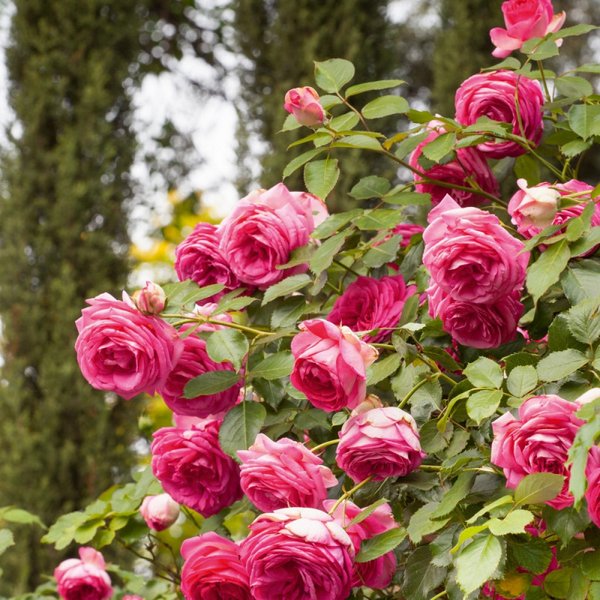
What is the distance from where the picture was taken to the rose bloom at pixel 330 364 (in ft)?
3.37

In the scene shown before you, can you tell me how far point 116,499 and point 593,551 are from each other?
977 millimetres

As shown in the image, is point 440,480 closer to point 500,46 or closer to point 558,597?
point 558,597

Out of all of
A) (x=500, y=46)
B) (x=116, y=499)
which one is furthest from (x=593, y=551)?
(x=116, y=499)

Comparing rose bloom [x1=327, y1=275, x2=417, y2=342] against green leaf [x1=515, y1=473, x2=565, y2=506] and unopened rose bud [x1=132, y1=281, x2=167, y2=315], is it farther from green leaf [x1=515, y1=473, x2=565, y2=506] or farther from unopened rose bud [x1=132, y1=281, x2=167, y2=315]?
green leaf [x1=515, y1=473, x2=565, y2=506]

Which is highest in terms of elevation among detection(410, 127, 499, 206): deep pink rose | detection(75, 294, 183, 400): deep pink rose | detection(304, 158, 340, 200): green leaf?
detection(410, 127, 499, 206): deep pink rose

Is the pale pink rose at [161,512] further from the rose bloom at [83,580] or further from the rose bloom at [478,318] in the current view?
the rose bloom at [478,318]

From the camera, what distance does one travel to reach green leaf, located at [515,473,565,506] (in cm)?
89

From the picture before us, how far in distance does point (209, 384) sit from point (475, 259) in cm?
35

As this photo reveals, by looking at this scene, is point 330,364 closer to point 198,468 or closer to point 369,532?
point 369,532

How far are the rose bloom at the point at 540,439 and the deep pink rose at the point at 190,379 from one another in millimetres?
419

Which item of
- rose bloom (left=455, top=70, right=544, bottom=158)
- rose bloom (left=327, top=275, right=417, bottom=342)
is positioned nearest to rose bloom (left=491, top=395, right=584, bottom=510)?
rose bloom (left=327, top=275, right=417, bottom=342)

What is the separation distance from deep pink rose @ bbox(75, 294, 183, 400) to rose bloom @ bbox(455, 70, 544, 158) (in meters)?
0.53

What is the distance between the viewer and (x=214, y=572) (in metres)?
1.13

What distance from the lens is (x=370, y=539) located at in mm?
1054
